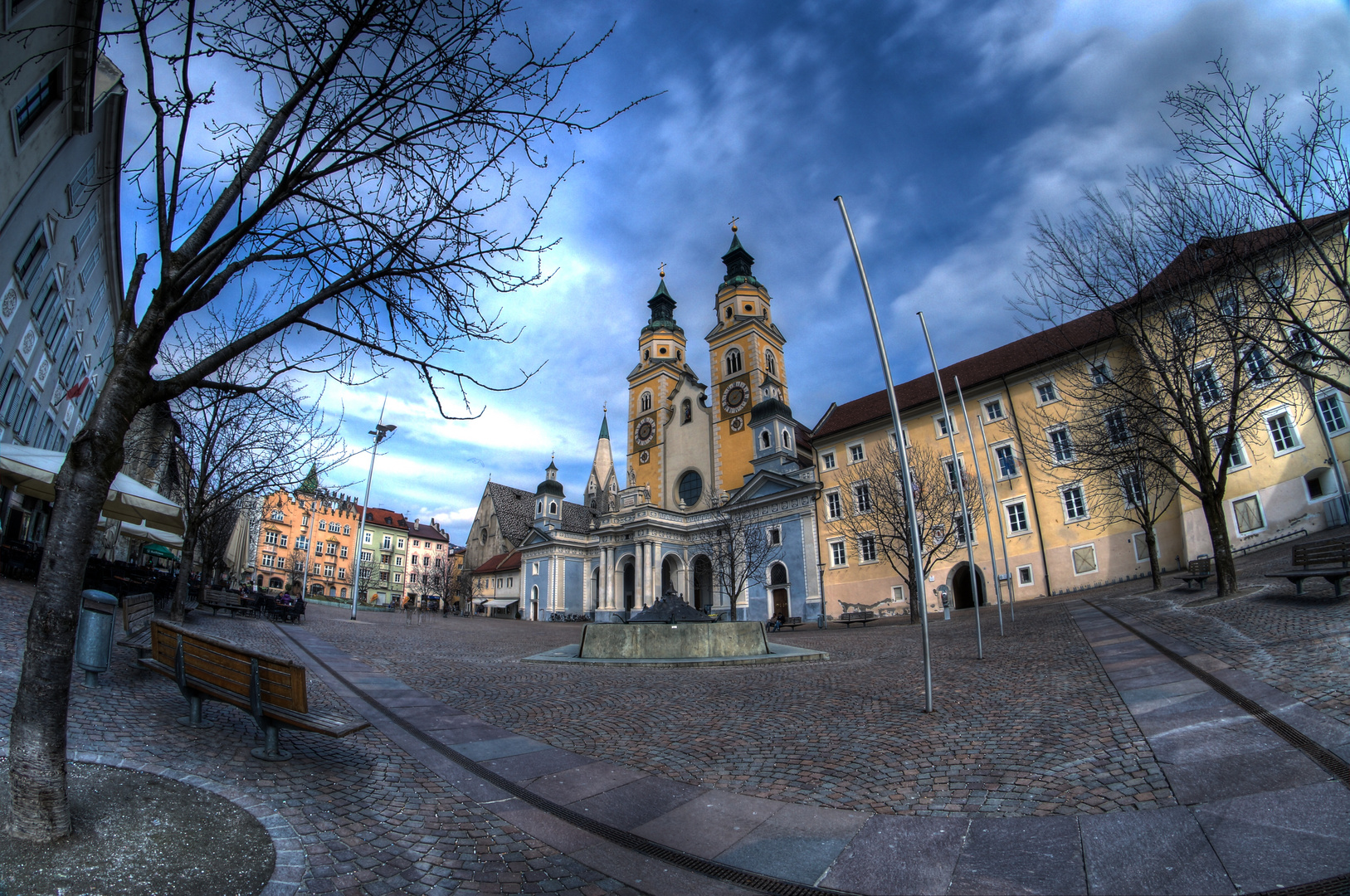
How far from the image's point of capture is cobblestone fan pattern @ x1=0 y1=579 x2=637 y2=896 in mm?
3396

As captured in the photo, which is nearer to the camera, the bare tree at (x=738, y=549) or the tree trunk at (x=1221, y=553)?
the tree trunk at (x=1221, y=553)

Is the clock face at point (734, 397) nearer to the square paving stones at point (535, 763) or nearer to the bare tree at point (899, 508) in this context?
the bare tree at point (899, 508)

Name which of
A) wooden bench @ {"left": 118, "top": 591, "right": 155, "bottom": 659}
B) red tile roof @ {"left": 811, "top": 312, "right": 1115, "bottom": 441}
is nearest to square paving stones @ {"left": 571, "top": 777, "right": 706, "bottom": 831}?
wooden bench @ {"left": 118, "top": 591, "right": 155, "bottom": 659}

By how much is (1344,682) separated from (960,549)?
27.8 m

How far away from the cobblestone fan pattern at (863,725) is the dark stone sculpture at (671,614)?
2.53 metres

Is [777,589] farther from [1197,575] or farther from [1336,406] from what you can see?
[1336,406]

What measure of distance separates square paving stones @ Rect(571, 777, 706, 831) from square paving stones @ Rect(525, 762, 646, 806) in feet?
0.32

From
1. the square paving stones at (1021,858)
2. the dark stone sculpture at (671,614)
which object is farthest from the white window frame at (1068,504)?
the square paving stones at (1021,858)

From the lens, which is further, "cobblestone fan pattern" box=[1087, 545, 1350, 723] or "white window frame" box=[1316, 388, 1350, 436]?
"white window frame" box=[1316, 388, 1350, 436]

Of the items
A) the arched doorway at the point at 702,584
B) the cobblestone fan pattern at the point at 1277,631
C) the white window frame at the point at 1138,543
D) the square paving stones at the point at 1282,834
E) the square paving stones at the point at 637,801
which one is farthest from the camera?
the arched doorway at the point at 702,584

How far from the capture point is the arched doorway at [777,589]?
39156mm

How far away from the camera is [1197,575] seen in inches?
651

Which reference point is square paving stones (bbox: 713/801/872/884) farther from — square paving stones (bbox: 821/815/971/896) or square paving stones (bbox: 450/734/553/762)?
square paving stones (bbox: 450/734/553/762)

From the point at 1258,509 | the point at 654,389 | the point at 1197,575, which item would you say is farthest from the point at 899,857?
the point at 654,389
